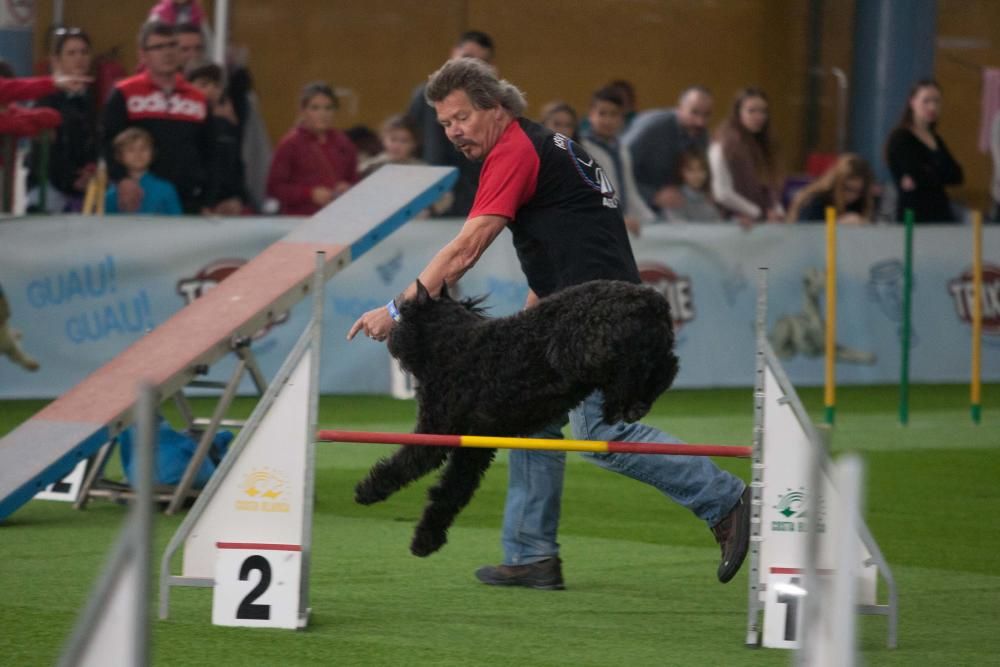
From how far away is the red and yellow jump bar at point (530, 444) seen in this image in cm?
437

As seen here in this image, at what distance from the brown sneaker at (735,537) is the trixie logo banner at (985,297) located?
7.00 m

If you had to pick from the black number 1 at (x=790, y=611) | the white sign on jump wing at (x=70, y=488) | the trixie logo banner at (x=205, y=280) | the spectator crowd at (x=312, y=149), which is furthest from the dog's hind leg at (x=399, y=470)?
the trixie logo banner at (x=205, y=280)

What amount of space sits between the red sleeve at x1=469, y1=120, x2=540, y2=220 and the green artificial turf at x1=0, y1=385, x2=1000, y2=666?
123cm

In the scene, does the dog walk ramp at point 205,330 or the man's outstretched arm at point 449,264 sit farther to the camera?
the dog walk ramp at point 205,330

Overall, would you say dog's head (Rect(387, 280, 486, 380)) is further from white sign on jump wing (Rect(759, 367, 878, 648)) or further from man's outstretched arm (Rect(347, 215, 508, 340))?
white sign on jump wing (Rect(759, 367, 878, 648))

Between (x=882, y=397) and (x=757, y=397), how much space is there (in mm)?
6638

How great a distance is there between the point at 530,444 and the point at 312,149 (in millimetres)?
6687

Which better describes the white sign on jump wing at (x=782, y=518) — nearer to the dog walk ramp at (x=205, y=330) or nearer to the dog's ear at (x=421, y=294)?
the dog's ear at (x=421, y=294)

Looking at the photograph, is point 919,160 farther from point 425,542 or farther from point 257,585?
point 257,585

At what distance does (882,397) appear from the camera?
35.8ft

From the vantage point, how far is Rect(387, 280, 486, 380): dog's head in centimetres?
451

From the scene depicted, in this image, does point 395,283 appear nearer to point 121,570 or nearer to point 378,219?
point 378,219

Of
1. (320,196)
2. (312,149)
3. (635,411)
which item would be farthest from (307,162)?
(635,411)

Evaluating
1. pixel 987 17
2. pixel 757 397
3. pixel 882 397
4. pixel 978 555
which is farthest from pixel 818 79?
pixel 757 397
